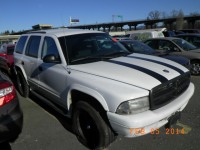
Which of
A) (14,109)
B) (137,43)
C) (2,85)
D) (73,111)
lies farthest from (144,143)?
(137,43)

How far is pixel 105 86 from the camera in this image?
3213 millimetres

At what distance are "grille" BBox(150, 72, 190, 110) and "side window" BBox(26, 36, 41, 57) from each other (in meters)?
3.11

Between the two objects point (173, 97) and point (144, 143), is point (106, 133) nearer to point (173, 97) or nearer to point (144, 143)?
point (144, 143)

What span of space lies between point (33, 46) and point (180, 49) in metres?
5.95

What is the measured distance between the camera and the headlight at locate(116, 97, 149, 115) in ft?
9.86

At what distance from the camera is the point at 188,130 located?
4133 millimetres

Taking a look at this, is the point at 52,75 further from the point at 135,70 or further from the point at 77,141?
the point at 135,70

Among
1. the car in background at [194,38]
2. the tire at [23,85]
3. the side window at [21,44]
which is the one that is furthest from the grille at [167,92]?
the car in background at [194,38]

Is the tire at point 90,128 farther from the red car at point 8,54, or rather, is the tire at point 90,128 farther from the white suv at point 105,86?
the red car at point 8,54

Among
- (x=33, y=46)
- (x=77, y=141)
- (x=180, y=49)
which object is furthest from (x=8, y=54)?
(x=77, y=141)

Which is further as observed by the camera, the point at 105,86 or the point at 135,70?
the point at 135,70

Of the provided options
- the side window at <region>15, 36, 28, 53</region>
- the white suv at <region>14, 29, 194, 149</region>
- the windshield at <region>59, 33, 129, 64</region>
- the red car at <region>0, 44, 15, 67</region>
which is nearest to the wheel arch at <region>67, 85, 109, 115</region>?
the white suv at <region>14, 29, 194, 149</region>

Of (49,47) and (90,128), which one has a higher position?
(49,47)

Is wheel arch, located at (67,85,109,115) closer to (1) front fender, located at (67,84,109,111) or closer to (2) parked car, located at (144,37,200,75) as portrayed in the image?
(1) front fender, located at (67,84,109,111)
